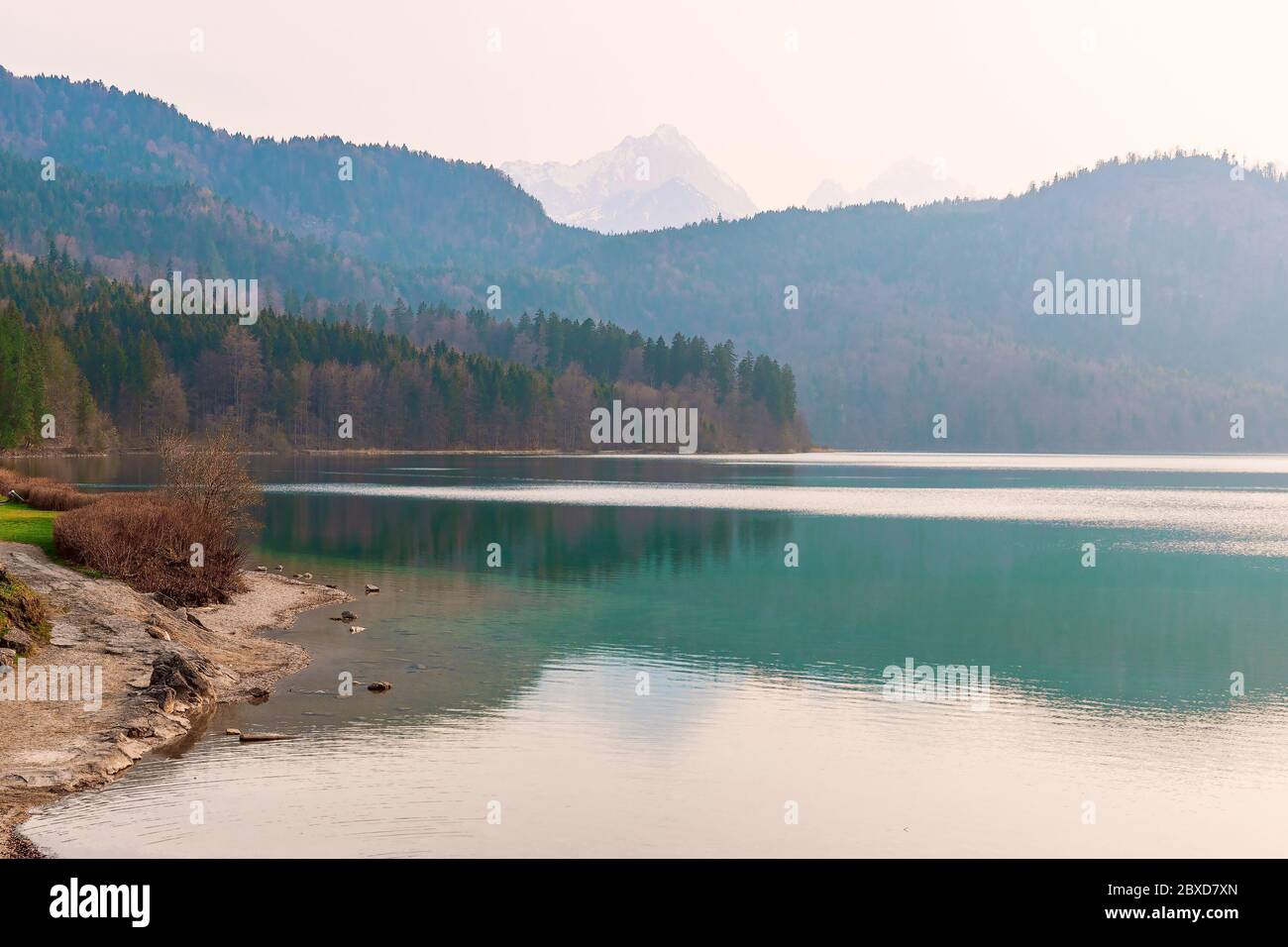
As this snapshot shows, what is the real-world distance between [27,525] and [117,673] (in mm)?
21594

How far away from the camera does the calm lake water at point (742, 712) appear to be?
19.6 m

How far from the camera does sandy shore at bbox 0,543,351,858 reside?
2134 centimetres

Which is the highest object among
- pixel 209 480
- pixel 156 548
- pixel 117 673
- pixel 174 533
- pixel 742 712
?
pixel 209 480

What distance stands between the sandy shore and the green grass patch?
1734 mm

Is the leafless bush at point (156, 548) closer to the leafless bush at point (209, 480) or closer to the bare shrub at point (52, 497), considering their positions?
the leafless bush at point (209, 480)

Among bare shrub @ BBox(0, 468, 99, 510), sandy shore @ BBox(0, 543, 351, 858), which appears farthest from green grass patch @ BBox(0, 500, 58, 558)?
sandy shore @ BBox(0, 543, 351, 858)

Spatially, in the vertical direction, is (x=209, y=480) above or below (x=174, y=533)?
above

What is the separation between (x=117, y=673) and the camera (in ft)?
91.7

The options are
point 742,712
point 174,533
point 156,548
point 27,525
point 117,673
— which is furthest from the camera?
point 27,525

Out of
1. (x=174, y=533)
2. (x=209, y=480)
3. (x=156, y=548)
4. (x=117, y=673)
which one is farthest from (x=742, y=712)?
(x=209, y=480)

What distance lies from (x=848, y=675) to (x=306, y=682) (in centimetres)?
1423

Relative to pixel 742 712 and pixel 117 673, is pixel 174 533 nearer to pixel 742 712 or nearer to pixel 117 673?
pixel 117 673
